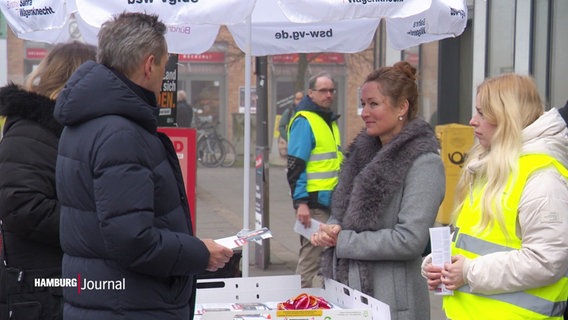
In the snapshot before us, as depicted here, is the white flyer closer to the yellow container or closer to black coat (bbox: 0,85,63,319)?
black coat (bbox: 0,85,63,319)

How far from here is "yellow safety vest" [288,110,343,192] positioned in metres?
7.29

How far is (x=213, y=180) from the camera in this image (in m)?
20.9

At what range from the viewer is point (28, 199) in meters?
3.88

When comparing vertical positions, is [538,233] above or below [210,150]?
above

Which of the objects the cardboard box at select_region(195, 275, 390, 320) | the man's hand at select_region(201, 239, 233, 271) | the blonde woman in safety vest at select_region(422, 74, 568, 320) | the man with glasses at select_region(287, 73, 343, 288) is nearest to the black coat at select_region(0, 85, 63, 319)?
the cardboard box at select_region(195, 275, 390, 320)

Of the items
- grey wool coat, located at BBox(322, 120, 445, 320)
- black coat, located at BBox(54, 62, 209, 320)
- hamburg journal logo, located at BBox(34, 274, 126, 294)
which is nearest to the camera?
black coat, located at BBox(54, 62, 209, 320)

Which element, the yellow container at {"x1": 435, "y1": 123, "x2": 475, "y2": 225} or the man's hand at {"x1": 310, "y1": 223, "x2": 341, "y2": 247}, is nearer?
the man's hand at {"x1": 310, "y1": 223, "x2": 341, "y2": 247}

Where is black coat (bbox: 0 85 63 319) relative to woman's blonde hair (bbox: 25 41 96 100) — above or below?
below

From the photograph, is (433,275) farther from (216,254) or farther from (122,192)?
(122,192)

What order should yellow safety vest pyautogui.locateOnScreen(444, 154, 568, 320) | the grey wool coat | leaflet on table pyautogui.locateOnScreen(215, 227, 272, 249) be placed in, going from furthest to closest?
the grey wool coat → leaflet on table pyautogui.locateOnScreen(215, 227, 272, 249) → yellow safety vest pyautogui.locateOnScreen(444, 154, 568, 320)

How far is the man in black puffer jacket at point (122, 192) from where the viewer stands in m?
2.95

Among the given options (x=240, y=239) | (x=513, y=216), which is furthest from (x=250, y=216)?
(x=513, y=216)

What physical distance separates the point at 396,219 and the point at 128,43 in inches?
61.5

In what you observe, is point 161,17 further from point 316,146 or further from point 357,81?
point 357,81
